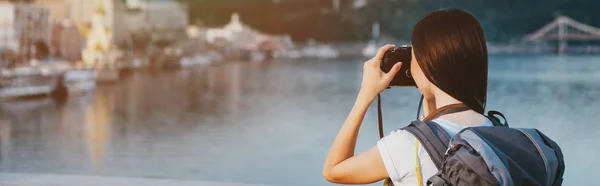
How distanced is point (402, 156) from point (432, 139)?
3cm

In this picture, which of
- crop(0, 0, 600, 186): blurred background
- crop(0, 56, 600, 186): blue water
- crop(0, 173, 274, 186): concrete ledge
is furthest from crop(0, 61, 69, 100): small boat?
crop(0, 173, 274, 186): concrete ledge

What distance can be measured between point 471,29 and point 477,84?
53 mm

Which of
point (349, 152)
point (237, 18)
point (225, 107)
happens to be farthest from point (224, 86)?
point (349, 152)

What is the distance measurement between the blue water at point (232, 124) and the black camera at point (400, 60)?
406cm

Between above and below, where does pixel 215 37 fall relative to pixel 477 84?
below

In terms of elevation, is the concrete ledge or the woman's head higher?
the woman's head

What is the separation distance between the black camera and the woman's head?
21mm

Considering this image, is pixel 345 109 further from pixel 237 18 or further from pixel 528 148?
pixel 528 148

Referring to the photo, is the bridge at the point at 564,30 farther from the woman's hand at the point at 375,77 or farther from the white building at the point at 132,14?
the woman's hand at the point at 375,77

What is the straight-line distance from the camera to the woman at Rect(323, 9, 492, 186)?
2.74ft

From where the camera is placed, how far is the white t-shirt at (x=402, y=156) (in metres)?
0.83

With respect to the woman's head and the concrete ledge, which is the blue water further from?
the woman's head

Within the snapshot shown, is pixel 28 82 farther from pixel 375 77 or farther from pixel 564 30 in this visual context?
pixel 375 77

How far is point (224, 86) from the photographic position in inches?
744
